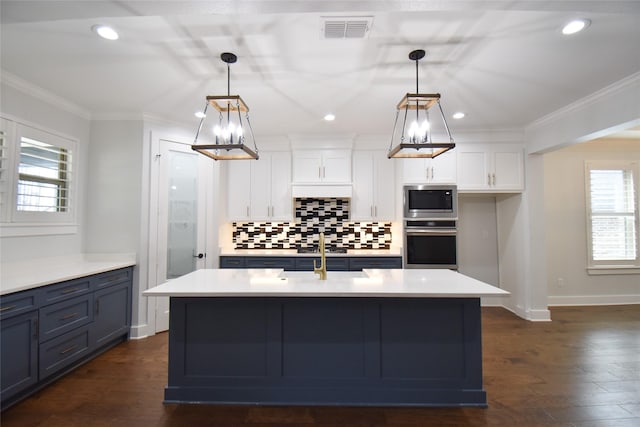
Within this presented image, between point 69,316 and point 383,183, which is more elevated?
point 383,183

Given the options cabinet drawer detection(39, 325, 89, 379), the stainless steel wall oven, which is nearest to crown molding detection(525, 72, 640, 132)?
the stainless steel wall oven

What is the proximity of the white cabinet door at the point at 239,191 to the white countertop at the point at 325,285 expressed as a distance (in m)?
1.95

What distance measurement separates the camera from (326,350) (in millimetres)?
2256

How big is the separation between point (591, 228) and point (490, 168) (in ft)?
7.06

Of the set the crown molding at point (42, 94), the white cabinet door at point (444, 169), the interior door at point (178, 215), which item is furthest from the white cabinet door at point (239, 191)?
the white cabinet door at point (444, 169)

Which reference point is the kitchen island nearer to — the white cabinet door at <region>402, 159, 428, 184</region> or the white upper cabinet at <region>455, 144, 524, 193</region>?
the white cabinet door at <region>402, 159, 428, 184</region>

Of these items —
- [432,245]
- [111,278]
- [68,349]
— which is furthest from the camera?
[432,245]

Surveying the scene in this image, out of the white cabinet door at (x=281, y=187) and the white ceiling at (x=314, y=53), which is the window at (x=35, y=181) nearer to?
the white ceiling at (x=314, y=53)

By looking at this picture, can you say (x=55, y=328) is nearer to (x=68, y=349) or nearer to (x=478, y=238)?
(x=68, y=349)

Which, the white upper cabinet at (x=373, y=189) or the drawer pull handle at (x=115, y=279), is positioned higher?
the white upper cabinet at (x=373, y=189)

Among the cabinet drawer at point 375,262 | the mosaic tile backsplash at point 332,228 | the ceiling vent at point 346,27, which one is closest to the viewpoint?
the ceiling vent at point 346,27

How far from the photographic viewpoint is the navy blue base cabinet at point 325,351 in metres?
2.23

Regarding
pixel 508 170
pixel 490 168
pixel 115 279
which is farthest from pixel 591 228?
pixel 115 279

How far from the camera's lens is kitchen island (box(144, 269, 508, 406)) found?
7.31ft
